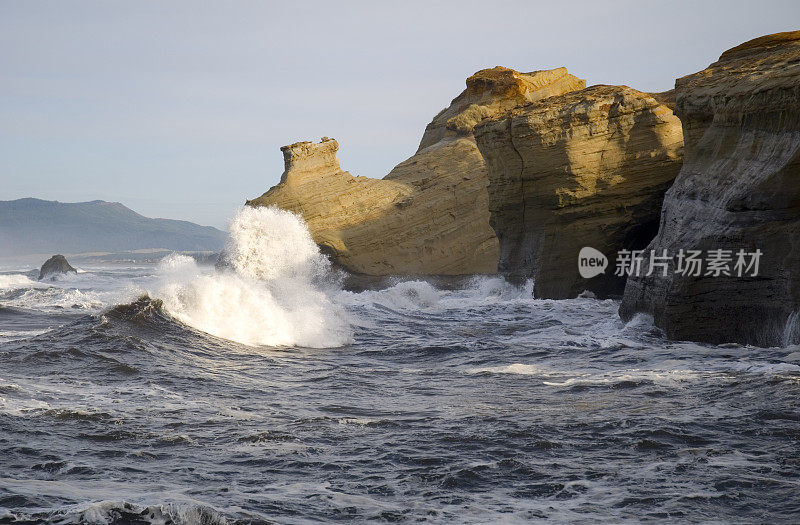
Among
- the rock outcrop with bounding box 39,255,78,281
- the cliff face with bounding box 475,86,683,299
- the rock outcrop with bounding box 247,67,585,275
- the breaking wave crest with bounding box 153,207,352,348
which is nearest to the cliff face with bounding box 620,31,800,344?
the cliff face with bounding box 475,86,683,299

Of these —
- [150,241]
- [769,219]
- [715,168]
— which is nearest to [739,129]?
[715,168]

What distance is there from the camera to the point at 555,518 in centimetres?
483

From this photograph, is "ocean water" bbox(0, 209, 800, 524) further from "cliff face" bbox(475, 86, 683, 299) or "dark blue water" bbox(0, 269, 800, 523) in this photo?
"cliff face" bbox(475, 86, 683, 299)

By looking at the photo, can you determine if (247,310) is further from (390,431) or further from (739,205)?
(739,205)

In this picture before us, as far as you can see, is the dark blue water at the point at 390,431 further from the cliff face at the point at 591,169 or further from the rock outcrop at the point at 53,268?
the rock outcrop at the point at 53,268

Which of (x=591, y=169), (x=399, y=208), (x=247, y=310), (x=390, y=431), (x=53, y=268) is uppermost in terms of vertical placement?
(x=591, y=169)

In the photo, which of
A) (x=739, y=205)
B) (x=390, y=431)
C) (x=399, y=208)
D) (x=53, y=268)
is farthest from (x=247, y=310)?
(x=53, y=268)

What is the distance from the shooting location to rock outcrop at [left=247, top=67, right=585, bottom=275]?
26.1 meters

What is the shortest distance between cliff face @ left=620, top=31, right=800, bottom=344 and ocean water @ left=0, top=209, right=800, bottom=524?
592mm

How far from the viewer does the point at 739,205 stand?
37.2 feet

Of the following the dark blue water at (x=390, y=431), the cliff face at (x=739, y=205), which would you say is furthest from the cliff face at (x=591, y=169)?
the dark blue water at (x=390, y=431)

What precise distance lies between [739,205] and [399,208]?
16.6 m

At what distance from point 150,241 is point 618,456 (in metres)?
187

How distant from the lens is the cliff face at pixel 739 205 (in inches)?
426
